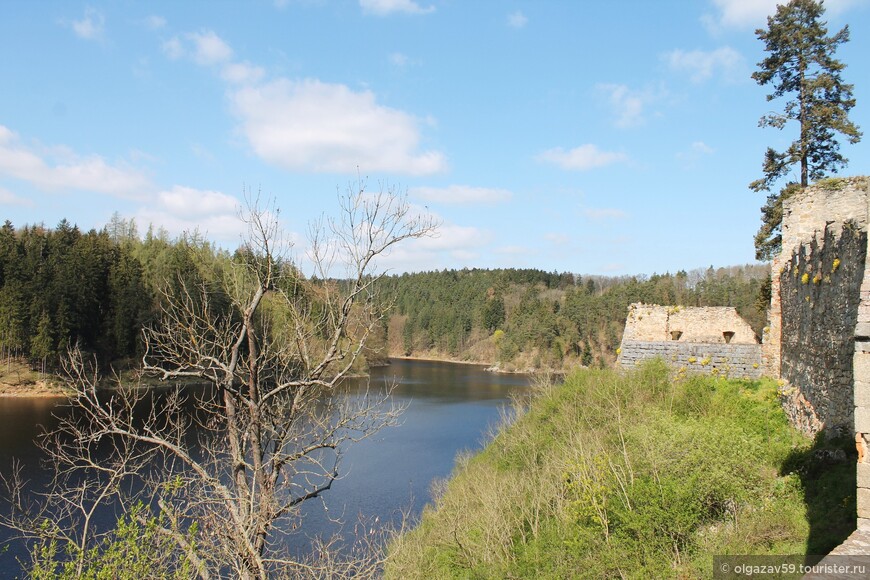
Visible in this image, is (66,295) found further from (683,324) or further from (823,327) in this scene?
(823,327)

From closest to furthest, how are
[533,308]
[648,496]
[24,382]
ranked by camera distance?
[648,496]
[24,382]
[533,308]

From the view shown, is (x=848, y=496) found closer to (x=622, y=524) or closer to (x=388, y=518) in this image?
(x=622, y=524)

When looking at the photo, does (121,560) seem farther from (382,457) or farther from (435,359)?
(435,359)

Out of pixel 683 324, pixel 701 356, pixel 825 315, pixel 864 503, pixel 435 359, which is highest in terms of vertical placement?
pixel 825 315

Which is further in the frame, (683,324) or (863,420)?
(683,324)

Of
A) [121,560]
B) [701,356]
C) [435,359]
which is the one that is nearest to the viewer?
[121,560]

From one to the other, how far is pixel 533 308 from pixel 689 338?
69.9m

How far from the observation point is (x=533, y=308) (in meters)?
85.7

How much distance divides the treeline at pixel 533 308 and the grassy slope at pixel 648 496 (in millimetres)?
27989

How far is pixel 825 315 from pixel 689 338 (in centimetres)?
719

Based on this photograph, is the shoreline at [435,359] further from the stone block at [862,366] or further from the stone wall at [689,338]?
the stone block at [862,366]

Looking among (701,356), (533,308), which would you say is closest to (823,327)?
(701,356)

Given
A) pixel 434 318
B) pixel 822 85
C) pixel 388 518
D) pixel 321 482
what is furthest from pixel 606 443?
pixel 434 318

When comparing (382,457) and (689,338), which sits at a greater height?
(689,338)
